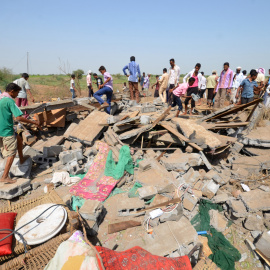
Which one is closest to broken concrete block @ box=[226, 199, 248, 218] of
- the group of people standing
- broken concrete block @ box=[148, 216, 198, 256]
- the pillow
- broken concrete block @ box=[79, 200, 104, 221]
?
broken concrete block @ box=[148, 216, 198, 256]

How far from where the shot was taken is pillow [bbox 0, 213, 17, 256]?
2111 mm

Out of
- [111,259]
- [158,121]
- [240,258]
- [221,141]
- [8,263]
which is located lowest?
[240,258]

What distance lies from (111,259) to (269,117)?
8308 mm

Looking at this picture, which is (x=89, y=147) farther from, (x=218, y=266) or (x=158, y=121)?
(x=218, y=266)

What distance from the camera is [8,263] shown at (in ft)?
6.73

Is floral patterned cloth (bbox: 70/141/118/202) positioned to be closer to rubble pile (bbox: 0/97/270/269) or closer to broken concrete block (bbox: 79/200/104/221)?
rubble pile (bbox: 0/97/270/269)

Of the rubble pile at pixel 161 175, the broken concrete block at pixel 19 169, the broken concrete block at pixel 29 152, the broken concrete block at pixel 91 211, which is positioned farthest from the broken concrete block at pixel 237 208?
the broken concrete block at pixel 29 152

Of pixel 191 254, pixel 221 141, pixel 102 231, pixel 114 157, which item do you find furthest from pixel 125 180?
pixel 221 141

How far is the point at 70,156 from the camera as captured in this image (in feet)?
16.2

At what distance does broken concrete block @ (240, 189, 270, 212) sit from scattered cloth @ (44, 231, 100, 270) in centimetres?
345

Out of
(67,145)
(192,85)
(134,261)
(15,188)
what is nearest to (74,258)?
(134,261)

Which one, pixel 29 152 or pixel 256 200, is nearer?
pixel 256 200

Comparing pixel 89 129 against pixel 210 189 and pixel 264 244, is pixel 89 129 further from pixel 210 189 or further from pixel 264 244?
pixel 264 244

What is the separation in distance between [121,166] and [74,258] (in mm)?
2909
